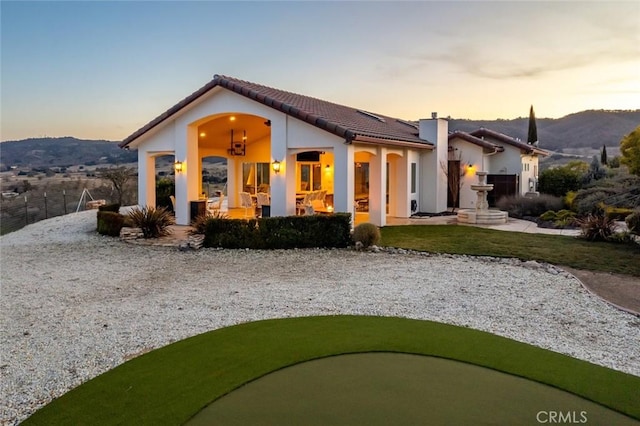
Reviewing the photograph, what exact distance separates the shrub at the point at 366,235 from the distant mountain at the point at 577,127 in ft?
159

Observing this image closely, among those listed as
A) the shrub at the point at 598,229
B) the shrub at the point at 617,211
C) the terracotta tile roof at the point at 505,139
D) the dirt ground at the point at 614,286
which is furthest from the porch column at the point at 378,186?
the terracotta tile roof at the point at 505,139

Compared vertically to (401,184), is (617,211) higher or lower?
lower

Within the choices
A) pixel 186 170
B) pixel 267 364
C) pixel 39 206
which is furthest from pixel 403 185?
pixel 39 206

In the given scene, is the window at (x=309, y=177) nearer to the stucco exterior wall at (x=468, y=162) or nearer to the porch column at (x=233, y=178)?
the porch column at (x=233, y=178)

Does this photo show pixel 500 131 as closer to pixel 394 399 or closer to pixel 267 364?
pixel 267 364

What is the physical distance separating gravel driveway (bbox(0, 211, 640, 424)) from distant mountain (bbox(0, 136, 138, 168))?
4267cm

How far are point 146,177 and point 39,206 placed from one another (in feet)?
29.3

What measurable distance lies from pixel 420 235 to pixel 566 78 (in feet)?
59.1

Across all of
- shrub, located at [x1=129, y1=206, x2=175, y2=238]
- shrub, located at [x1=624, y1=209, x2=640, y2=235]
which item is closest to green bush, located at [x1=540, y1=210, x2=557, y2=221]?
shrub, located at [x1=624, y1=209, x2=640, y2=235]

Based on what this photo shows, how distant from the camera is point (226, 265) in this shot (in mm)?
12953

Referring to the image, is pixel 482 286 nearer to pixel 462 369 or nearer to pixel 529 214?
pixel 462 369

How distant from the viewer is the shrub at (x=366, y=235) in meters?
14.6

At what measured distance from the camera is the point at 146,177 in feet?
70.7

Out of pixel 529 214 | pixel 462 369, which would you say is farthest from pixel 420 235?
pixel 462 369
